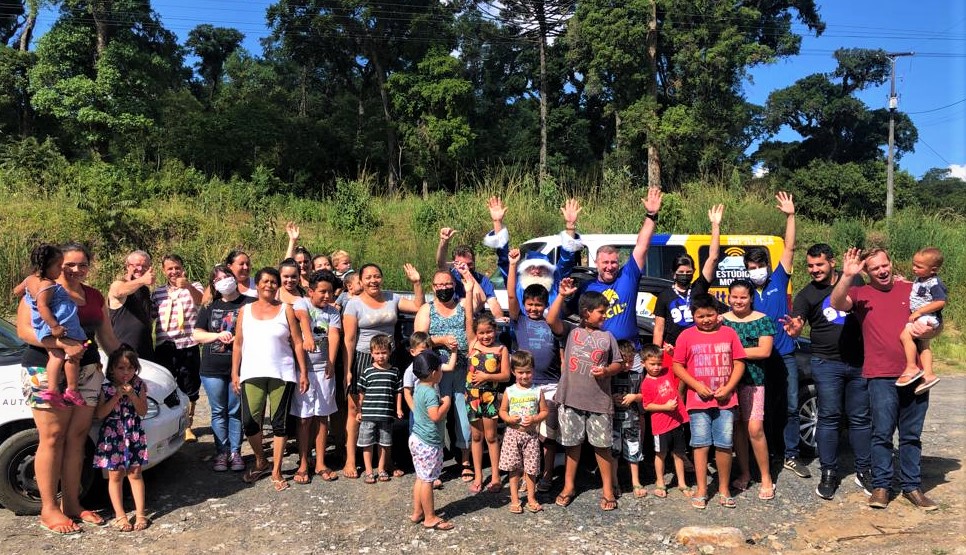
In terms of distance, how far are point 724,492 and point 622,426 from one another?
842 mm

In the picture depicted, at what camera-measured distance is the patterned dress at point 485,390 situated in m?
4.85

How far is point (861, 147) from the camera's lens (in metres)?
31.9

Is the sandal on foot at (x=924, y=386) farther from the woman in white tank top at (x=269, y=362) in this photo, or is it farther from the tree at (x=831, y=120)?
the tree at (x=831, y=120)

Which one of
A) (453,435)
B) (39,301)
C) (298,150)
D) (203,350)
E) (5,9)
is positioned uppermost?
(5,9)

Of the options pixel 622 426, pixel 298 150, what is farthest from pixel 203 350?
pixel 298 150

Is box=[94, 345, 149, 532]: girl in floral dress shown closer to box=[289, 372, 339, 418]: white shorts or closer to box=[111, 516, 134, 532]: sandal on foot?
box=[111, 516, 134, 532]: sandal on foot

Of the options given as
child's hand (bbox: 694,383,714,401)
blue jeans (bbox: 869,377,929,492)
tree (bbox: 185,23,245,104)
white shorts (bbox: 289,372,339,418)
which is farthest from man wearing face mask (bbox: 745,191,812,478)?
tree (bbox: 185,23,245,104)

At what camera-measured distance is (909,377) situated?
4.68 m

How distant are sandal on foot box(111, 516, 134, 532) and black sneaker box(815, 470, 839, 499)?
482 centimetres

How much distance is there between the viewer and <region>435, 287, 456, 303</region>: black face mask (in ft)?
17.0

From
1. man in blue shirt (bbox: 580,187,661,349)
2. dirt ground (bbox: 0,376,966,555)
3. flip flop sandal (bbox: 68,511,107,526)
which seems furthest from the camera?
man in blue shirt (bbox: 580,187,661,349)

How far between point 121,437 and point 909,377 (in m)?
5.37

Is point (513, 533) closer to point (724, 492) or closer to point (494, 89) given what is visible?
point (724, 492)

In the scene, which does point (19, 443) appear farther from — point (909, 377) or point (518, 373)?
point (909, 377)
